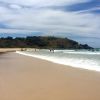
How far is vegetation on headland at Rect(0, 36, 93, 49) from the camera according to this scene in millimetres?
143587

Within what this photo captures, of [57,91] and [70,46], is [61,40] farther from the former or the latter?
[57,91]

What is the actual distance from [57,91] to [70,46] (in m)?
158

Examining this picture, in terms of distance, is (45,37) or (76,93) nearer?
(76,93)

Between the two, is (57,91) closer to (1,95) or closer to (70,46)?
(1,95)

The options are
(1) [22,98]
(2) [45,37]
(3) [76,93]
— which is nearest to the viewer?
(1) [22,98]

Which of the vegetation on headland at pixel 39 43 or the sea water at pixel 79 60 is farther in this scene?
the vegetation on headland at pixel 39 43

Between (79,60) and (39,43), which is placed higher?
(39,43)

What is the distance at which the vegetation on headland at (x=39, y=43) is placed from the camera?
471ft

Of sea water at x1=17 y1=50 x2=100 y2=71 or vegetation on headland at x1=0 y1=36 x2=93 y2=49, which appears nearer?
sea water at x1=17 y1=50 x2=100 y2=71

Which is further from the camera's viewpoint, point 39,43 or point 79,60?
point 39,43

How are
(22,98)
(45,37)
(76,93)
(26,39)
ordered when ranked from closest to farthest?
(22,98), (76,93), (26,39), (45,37)

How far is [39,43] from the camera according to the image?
156 meters

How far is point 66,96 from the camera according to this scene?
20.2 ft

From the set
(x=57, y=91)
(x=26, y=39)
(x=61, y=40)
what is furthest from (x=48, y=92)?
(x=61, y=40)
